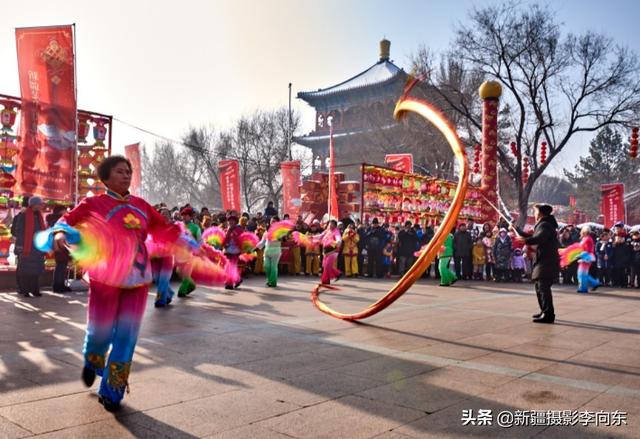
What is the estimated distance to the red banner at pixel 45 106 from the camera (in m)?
11.2

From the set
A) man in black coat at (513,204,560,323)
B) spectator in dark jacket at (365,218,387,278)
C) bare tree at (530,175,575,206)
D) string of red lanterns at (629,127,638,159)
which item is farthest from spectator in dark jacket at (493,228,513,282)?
bare tree at (530,175,575,206)

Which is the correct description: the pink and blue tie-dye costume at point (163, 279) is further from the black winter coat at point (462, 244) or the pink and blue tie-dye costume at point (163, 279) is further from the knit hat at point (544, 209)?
the black winter coat at point (462, 244)

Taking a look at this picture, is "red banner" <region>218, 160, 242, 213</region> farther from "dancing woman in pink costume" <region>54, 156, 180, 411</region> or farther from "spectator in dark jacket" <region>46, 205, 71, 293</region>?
"dancing woman in pink costume" <region>54, 156, 180, 411</region>

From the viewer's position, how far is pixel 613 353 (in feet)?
19.2

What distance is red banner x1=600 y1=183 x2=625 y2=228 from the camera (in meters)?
29.8

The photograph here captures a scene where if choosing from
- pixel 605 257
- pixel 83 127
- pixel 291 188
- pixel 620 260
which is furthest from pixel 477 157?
pixel 83 127

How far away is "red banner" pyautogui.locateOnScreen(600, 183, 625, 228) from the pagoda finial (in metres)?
22.0

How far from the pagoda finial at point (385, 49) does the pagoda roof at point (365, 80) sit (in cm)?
31

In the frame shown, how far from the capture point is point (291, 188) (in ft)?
87.6

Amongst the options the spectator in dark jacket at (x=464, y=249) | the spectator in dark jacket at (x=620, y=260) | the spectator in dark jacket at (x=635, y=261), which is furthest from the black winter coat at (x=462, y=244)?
the spectator in dark jacket at (x=635, y=261)

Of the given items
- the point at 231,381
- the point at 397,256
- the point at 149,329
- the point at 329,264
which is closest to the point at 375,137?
the point at 397,256

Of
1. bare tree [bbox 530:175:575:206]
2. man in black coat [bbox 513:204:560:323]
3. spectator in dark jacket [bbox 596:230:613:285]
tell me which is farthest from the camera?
bare tree [bbox 530:175:575:206]

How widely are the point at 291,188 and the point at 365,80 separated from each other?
20745 mm

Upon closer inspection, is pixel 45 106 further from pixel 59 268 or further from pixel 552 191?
pixel 552 191
